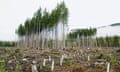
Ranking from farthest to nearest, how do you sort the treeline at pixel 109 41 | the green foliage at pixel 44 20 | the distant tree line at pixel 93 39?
the treeline at pixel 109 41, the distant tree line at pixel 93 39, the green foliage at pixel 44 20

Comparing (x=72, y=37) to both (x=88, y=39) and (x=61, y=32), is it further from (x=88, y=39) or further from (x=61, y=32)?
(x=61, y=32)

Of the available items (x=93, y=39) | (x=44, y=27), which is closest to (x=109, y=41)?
(x=93, y=39)

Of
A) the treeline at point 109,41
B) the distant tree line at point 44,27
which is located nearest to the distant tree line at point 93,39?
the treeline at point 109,41

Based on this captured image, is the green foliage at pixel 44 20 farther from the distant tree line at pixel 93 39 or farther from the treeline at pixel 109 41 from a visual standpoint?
the treeline at pixel 109 41

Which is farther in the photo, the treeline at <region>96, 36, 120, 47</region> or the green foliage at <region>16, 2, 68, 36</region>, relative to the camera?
the treeline at <region>96, 36, 120, 47</region>

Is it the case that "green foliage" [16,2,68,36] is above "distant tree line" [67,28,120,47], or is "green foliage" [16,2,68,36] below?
above

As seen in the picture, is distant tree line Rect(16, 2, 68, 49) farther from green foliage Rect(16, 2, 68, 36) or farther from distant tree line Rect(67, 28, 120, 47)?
distant tree line Rect(67, 28, 120, 47)

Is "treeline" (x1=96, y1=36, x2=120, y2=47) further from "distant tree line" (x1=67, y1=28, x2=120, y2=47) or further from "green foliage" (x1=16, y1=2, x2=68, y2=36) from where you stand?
"green foliage" (x1=16, y1=2, x2=68, y2=36)

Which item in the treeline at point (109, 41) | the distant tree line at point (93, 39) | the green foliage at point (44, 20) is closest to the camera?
the green foliage at point (44, 20)

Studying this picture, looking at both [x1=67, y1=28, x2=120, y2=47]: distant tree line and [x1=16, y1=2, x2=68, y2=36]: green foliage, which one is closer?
[x1=16, y1=2, x2=68, y2=36]: green foliage

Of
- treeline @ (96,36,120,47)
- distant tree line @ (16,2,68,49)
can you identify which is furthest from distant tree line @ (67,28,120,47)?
distant tree line @ (16,2,68,49)

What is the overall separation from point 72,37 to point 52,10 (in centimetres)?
2214

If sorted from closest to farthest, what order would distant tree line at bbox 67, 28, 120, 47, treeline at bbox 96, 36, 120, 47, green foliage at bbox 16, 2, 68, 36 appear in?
green foliage at bbox 16, 2, 68, 36, distant tree line at bbox 67, 28, 120, 47, treeline at bbox 96, 36, 120, 47

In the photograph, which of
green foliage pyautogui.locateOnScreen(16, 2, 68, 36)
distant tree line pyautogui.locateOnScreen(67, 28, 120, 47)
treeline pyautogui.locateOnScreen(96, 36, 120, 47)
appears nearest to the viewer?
green foliage pyautogui.locateOnScreen(16, 2, 68, 36)
